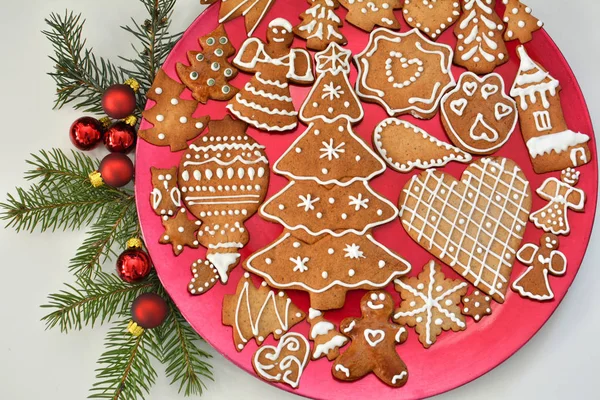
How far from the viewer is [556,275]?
1303mm

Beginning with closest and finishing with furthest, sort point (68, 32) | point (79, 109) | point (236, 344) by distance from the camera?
point (236, 344) < point (68, 32) < point (79, 109)

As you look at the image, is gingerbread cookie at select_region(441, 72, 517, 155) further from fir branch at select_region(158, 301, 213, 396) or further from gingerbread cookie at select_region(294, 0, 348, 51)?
fir branch at select_region(158, 301, 213, 396)

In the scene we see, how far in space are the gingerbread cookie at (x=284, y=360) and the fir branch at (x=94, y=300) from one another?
0.98 feet

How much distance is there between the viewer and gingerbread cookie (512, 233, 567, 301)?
1288mm

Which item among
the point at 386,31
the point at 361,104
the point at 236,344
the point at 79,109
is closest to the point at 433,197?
the point at 361,104

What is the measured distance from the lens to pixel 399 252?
1300mm

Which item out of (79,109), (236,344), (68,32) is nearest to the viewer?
(236,344)

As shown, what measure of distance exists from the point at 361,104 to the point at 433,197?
28 centimetres

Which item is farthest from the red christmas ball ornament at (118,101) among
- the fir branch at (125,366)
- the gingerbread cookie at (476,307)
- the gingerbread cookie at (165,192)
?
the gingerbread cookie at (476,307)

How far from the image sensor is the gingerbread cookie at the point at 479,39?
138 centimetres

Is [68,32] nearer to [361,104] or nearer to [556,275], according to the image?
[361,104]

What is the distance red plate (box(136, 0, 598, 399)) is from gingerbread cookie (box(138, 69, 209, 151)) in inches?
0.8

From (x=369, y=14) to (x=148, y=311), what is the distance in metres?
0.86

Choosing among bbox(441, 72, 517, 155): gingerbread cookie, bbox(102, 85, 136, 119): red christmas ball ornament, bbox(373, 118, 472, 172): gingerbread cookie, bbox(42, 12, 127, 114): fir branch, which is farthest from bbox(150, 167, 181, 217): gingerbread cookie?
bbox(441, 72, 517, 155): gingerbread cookie
